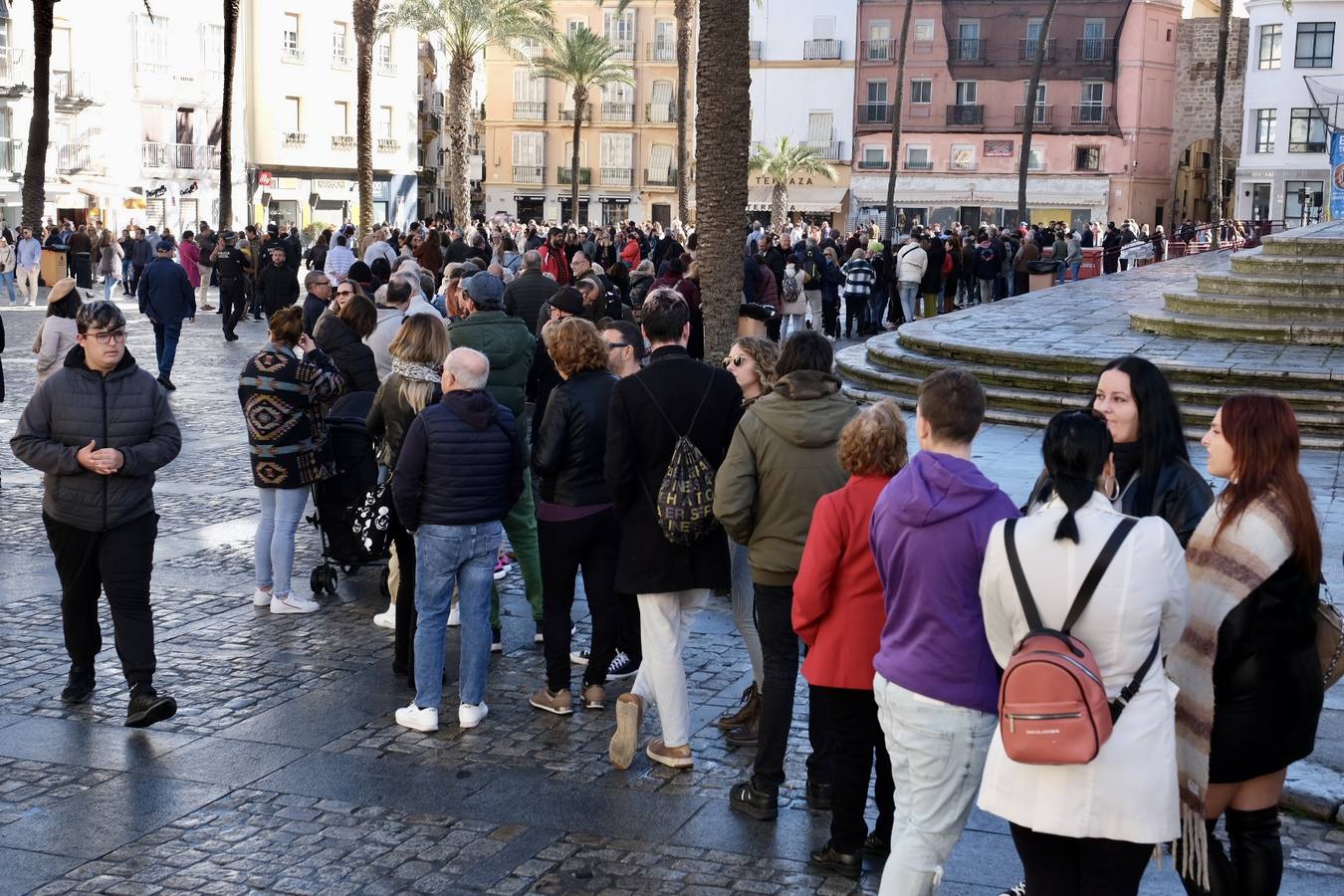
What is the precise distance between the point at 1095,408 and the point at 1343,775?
7.20ft

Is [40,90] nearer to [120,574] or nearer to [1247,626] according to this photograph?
[120,574]

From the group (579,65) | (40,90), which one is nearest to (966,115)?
(579,65)

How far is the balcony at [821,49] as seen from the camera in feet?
220

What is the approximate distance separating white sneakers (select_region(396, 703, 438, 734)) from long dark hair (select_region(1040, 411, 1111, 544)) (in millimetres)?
3660

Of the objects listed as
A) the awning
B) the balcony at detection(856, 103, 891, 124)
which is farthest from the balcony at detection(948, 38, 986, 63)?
the awning

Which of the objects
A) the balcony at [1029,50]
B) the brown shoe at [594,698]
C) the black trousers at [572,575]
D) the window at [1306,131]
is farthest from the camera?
the balcony at [1029,50]

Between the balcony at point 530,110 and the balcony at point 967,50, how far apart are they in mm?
18774

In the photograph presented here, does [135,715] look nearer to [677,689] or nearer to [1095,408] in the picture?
[677,689]

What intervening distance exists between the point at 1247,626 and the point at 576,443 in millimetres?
3367

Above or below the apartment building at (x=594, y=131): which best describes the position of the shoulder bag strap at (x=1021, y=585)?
below

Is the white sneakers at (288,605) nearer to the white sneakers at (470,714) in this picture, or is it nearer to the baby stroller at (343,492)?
the baby stroller at (343,492)

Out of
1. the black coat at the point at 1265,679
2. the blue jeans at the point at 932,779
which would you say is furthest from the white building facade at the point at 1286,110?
the blue jeans at the point at 932,779

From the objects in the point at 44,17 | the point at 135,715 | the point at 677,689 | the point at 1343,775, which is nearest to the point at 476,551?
the point at 677,689

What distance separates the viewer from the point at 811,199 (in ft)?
218
